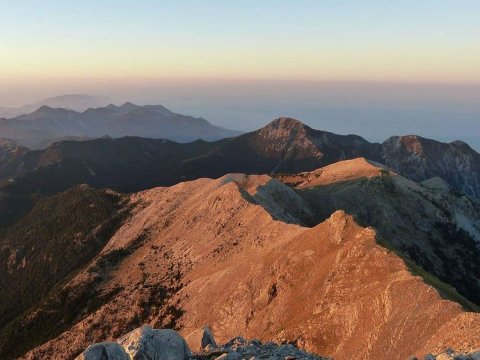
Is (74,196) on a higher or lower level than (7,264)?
higher

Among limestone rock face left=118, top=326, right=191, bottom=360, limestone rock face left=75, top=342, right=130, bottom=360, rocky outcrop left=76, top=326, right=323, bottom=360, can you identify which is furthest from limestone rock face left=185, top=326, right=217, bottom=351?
limestone rock face left=75, top=342, right=130, bottom=360

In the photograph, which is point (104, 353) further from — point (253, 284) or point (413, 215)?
point (413, 215)

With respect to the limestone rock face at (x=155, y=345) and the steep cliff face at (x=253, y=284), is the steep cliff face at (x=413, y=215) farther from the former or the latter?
the limestone rock face at (x=155, y=345)

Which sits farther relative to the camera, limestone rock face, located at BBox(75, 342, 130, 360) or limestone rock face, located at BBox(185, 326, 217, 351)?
limestone rock face, located at BBox(185, 326, 217, 351)

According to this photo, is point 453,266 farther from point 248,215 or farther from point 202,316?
point 202,316

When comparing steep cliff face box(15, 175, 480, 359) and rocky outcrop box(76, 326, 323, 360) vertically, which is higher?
rocky outcrop box(76, 326, 323, 360)

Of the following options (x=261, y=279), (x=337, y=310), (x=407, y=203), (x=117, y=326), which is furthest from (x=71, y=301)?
(x=407, y=203)

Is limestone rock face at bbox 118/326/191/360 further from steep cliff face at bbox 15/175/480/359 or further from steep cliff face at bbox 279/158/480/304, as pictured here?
steep cliff face at bbox 279/158/480/304

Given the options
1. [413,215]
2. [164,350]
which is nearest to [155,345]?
[164,350]
